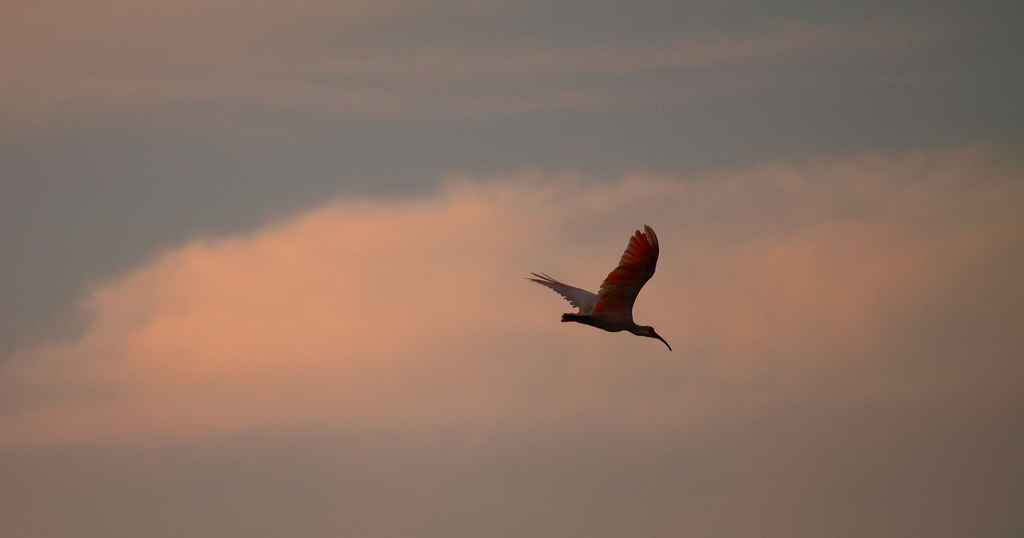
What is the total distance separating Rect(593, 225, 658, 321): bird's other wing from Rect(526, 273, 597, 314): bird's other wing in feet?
3.35

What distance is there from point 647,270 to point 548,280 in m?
6.74

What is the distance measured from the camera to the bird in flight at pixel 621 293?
5047cm

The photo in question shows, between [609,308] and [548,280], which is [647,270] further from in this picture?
[548,280]

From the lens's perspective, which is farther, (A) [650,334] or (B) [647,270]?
(A) [650,334]

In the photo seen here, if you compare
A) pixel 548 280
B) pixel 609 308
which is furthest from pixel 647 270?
pixel 548 280

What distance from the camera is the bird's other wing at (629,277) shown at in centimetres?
5028

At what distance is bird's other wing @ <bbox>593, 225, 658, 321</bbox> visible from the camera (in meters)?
50.3

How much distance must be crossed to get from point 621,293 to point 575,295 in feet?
11.0

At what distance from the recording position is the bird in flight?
50469 mm

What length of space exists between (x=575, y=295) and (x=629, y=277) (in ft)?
14.0

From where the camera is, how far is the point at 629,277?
51594mm

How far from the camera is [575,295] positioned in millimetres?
55500

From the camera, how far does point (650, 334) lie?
55781mm

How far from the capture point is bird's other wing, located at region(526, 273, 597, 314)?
179ft
